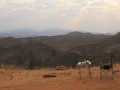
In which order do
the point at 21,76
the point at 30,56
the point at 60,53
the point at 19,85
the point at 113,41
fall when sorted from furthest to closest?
the point at 113,41
the point at 60,53
the point at 30,56
the point at 21,76
the point at 19,85

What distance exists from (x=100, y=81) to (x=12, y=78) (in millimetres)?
5439

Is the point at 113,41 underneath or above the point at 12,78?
above

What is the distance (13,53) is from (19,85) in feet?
178

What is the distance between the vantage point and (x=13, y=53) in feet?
232

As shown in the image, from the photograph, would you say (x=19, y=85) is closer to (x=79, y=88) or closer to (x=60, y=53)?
(x=79, y=88)

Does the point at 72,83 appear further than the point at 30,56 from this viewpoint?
No

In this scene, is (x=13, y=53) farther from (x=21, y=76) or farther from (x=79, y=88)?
(x=79, y=88)

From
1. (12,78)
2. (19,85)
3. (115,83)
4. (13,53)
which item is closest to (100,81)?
(115,83)

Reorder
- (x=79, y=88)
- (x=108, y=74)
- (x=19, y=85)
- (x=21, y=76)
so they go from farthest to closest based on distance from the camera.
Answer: (x=21, y=76) < (x=108, y=74) < (x=19, y=85) < (x=79, y=88)

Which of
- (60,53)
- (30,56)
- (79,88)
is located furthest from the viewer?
(60,53)

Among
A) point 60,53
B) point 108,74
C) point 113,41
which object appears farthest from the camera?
point 113,41

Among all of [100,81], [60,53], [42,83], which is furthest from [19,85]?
[60,53]

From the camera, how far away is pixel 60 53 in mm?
69688

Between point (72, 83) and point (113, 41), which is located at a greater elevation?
point (113, 41)
